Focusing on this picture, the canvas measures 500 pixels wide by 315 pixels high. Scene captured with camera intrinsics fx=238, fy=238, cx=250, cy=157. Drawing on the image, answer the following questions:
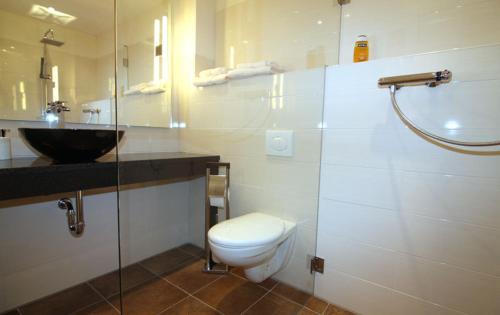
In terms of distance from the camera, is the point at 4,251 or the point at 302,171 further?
the point at 302,171

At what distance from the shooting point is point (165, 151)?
1901mm

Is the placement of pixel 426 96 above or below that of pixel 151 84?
below

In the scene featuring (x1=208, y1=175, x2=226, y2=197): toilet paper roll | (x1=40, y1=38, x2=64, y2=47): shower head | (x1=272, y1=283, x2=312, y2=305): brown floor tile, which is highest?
(x1=40, y1=38, x2=64, y2=47): shower head

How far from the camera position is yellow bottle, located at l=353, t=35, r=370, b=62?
1249 millimetres

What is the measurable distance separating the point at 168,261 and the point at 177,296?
0.39 metres

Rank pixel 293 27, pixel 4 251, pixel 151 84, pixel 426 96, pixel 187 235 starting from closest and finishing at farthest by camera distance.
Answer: pixel 426 96 < pixel 4 251 < pixel 293 27 < pixel 151 84 < pixel 187 235

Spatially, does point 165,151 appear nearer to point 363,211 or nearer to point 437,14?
point 363,211

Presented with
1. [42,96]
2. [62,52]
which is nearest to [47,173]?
[42,96]

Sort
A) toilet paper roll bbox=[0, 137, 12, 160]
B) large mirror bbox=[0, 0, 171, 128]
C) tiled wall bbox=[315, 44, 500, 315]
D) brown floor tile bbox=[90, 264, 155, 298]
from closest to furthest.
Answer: tiled wall bbox=[315, 44, 500, 315] → toilet paper roll bbox=[0, 137, 12, 160] → large mirror bbox=[0, 0, 171, 128] → brown floor tile bbox=[90, 264, 155, 298]

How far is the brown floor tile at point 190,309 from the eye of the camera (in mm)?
1323

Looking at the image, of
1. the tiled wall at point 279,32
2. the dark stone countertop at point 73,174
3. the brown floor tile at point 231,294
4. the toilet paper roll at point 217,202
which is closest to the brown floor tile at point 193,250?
the brown floor tile at point 231,294

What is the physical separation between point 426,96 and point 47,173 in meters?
1.68

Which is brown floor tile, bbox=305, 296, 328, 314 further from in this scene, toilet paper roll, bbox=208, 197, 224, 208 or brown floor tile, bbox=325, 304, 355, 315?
toilet paper roll, bbox=208, 197, 224, 208

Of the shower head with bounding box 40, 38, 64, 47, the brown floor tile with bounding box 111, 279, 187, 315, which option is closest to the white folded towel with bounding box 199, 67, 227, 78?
the shower head with bounding box 40, 38, 64, 47
